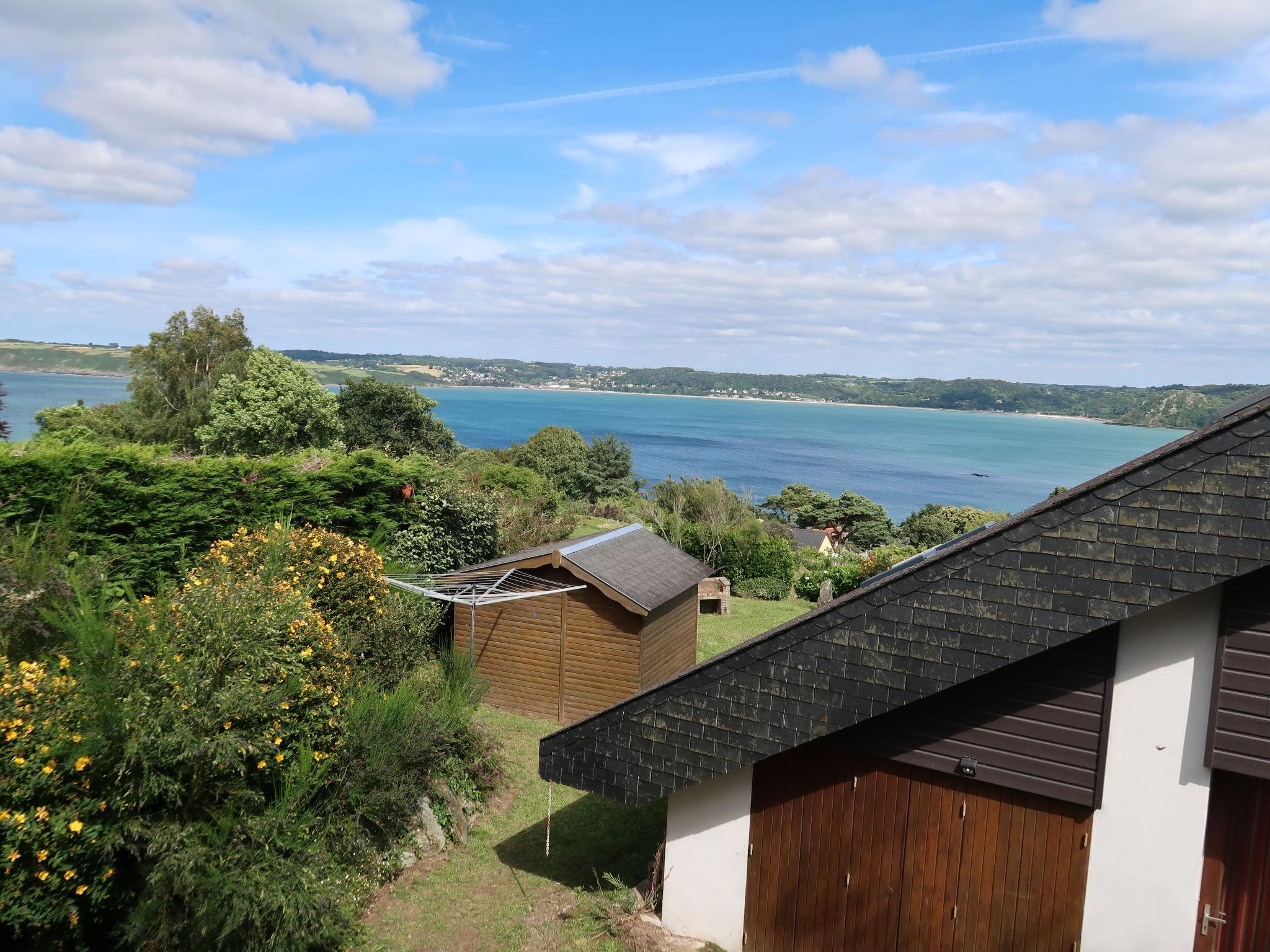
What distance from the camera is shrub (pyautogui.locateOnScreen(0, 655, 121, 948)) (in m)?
5.21

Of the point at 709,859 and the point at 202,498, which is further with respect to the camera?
the point at 202,498

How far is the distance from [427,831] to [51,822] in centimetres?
391

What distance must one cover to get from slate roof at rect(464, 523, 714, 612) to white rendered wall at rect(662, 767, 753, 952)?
5743 mm

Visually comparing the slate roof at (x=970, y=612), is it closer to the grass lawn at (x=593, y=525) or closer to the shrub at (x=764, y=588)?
the shrub at (x=764, y=588)

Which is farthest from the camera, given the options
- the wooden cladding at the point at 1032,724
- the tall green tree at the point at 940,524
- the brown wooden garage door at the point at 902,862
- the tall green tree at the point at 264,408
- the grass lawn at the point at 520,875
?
the tall green tree at the point at 940,524

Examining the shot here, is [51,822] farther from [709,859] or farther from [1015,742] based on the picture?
[1015,742]

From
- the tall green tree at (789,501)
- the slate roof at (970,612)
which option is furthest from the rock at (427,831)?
the tall green tree at (789,501)

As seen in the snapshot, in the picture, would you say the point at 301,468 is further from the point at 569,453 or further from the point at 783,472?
the point at 783,472

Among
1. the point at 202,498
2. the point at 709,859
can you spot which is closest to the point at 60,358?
the point at 202,498

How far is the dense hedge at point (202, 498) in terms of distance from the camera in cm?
1088

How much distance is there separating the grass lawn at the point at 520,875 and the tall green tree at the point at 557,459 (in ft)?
146

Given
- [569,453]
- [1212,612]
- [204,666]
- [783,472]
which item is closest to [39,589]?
[204,666]

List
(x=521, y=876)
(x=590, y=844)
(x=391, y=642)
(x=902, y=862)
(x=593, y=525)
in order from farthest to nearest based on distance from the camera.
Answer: (x=593, y=525), (x=391, y=642), (x=590, y=844), (x=521, y=876), (x=902, y=862)

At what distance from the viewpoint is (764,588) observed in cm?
2356
